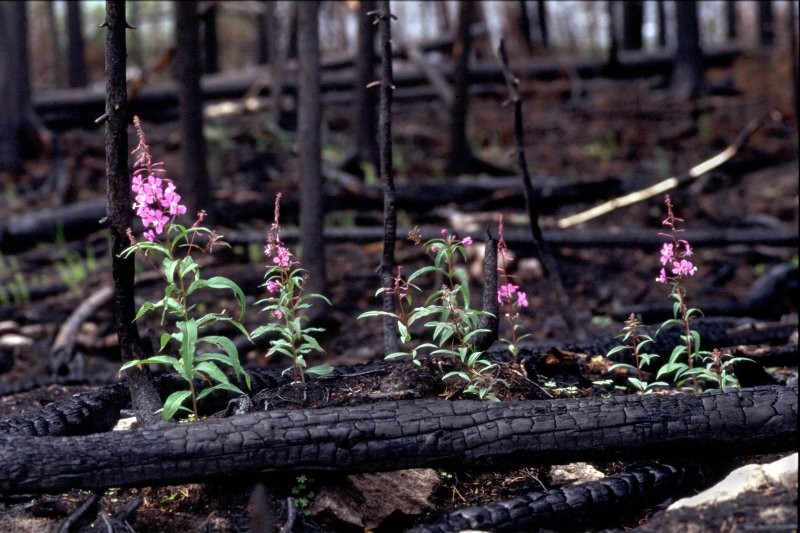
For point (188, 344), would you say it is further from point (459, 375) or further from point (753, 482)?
point (753, 482)

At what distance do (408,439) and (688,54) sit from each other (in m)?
14.7

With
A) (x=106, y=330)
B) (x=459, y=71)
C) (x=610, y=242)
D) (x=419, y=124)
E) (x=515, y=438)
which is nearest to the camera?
(x=515, y=438)

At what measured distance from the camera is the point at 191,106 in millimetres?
9391

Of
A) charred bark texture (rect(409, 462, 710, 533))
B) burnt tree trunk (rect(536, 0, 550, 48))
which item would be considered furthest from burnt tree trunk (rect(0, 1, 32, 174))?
charred bark texture (rect(409, 462, 710, 533))

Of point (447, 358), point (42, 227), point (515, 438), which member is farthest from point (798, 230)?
point (42, 227)

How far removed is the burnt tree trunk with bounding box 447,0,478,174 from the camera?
1138 cm

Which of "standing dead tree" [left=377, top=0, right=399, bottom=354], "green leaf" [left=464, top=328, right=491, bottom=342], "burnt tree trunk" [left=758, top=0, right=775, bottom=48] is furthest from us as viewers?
"burnt tree trunk" [left=758, top=0, right=775, bottom=48]

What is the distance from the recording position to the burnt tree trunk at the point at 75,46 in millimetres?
19047

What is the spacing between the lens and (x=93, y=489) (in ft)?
10.7

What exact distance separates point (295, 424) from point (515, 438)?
0.93m

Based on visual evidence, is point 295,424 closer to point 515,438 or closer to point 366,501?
point 366,501

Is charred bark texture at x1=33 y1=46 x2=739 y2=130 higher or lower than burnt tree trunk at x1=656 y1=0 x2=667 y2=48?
lower

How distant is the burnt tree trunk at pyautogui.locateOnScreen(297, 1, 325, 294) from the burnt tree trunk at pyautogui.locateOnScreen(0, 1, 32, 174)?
310 inches

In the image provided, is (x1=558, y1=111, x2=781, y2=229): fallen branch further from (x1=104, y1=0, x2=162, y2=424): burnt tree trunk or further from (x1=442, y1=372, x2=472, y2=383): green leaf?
(x1=104, y1=0, x2=162, y2=424): burnt tree trunk
